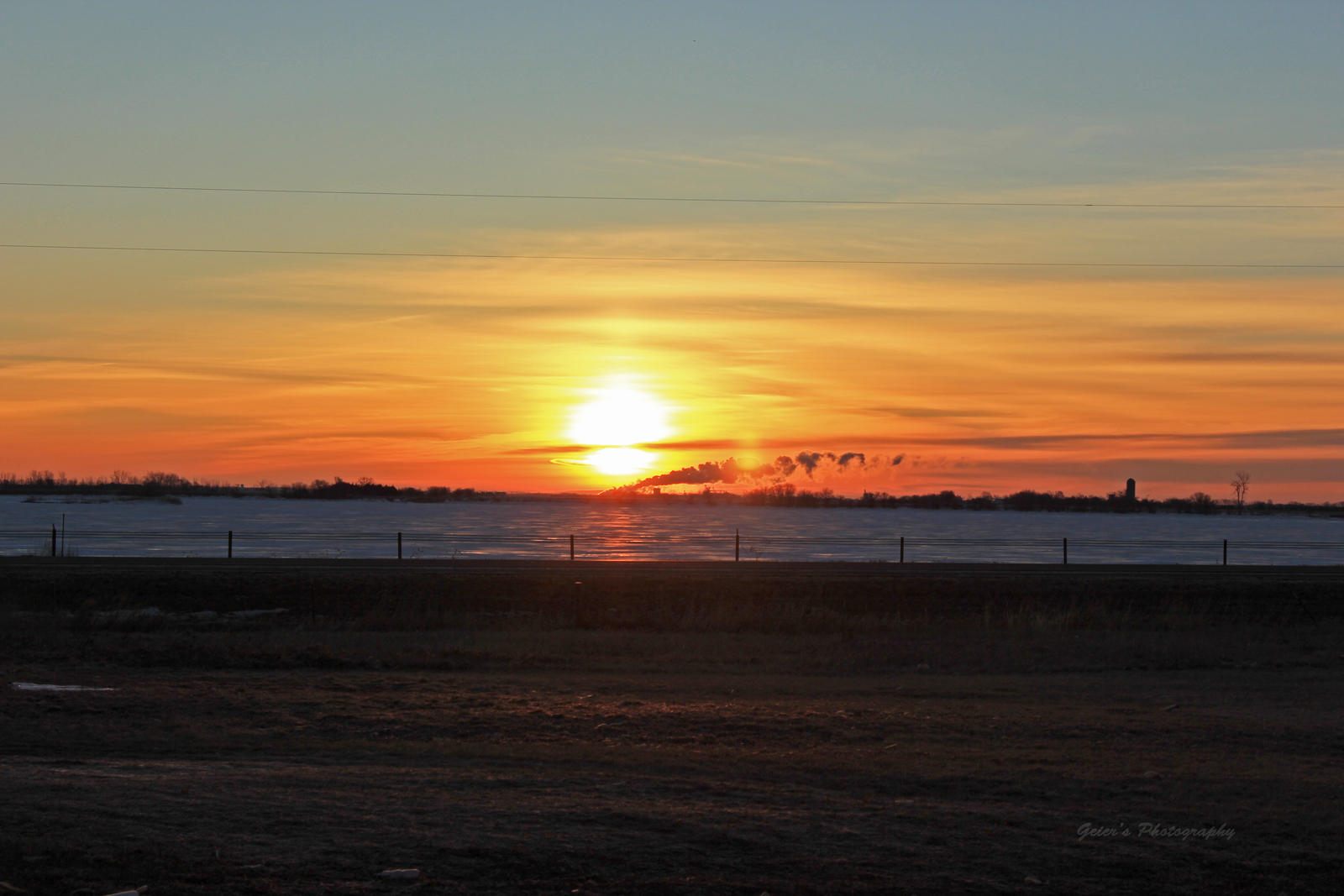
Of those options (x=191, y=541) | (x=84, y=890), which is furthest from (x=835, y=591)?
(x=191, y=541)

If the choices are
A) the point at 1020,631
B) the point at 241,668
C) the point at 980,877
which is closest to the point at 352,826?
the point at 980,877

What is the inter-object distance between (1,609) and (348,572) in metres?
9.96

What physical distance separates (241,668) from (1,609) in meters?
10.6

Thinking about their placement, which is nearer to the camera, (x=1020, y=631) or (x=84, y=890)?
(x=84, y=890)

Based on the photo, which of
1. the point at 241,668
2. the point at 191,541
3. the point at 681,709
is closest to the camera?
the point at 681,709

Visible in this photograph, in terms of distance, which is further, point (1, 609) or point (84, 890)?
point (1, 609)

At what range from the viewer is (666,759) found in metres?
10.4

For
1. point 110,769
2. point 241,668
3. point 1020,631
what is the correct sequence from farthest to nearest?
1. point 1020,631
2. point 241,668
3. point 110,769

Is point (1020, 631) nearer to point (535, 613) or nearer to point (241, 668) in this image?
point (535, 613)

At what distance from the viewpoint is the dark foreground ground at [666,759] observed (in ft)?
22.2

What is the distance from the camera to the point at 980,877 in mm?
6758

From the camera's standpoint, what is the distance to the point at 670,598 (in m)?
29.6

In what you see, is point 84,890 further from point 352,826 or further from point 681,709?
point 681,709

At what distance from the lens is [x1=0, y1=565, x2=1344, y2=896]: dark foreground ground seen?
678 cm
